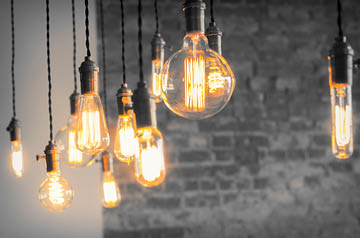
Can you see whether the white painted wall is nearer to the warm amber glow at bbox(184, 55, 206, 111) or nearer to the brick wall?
the brick wall

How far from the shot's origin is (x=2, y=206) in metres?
2.67

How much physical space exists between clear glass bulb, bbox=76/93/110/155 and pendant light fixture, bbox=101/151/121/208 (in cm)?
71

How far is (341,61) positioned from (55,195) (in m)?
0.96

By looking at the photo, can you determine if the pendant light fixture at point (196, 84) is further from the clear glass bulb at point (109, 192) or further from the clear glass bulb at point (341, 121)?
the clear glass bulb at point (109, 192)

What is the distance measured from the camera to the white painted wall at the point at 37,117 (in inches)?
106

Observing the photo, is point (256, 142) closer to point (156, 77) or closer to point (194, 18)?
point (156, 77)

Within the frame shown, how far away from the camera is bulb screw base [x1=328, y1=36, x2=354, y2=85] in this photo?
1.03 meters

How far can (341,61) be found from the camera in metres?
1.03

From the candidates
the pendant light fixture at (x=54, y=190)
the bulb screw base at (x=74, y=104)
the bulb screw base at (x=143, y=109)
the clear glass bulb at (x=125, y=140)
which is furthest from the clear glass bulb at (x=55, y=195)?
the bulb screw base at (x=143, y=109)

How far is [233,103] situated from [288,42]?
65 cm

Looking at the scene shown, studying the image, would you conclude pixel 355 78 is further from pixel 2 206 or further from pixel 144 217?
pixel 2 206

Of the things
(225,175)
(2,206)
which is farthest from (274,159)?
(2,206)

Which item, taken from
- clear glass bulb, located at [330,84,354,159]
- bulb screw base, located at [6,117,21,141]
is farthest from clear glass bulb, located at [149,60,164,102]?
bulb screw base, located at [6,117,21,141]

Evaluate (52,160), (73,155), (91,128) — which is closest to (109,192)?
(73,155)
